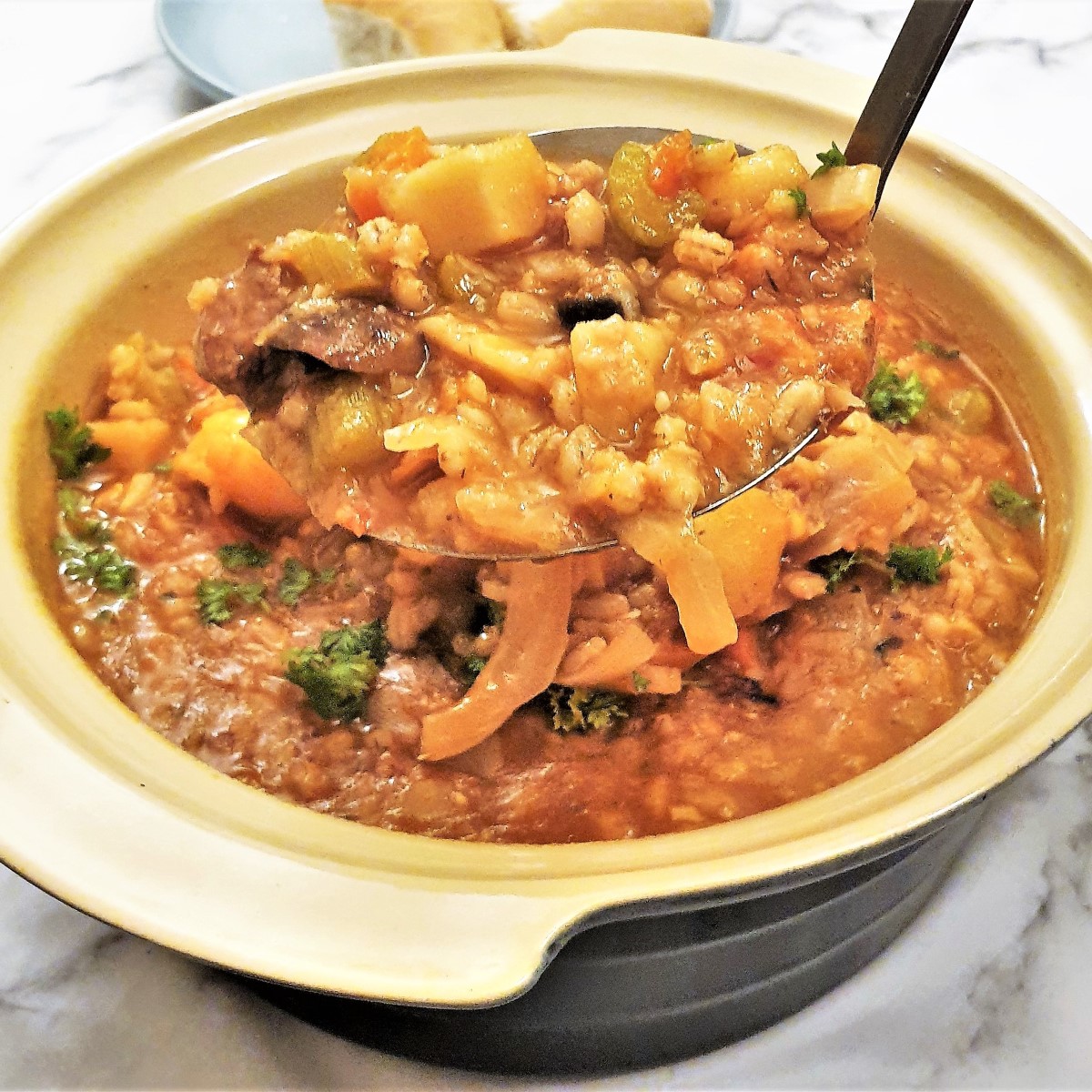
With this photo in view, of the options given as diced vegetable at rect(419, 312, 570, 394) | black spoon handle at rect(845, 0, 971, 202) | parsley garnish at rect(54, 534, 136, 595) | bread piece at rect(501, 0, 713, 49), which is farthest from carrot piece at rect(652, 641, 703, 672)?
bread piece at rect(501, 0, 713, 49)

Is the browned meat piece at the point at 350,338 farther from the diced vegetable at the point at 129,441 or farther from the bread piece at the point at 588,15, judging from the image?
the bread piece at the point at 588,15

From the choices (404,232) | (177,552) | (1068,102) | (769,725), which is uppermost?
(404,232)

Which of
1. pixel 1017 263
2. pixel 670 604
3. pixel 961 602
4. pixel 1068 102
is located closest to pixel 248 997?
pixel 670 604

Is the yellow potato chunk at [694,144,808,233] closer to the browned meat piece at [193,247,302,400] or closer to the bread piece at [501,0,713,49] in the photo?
the browned meat piece at [193,247,302,400]

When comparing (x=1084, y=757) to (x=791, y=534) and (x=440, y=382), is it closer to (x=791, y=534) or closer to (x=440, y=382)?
(x=791, y=534)

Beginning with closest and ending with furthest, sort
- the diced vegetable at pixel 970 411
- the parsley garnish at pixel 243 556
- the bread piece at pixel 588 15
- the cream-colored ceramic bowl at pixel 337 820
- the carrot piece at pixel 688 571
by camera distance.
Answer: the cream-colored ceramic bowl at pixel 337 820 → the carrot piece at pixel 688 571 → the parsley garnish at pixel 243 556 → the diced vegetable at pixel 970 411 → the bread piece at pixel 588 15

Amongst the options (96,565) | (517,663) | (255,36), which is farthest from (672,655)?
(255,36)

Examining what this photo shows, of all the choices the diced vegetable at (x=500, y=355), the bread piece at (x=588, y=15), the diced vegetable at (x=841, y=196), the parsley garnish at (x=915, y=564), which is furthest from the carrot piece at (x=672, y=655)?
the bread piece at (x=588, y=15)
